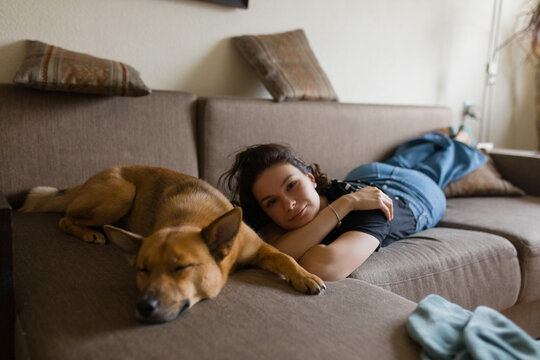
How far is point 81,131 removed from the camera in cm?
177

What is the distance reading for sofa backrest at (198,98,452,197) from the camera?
2.04m

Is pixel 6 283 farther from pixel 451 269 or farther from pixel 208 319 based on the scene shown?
pixel 451 269

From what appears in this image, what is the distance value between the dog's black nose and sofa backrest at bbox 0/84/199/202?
3.27ft

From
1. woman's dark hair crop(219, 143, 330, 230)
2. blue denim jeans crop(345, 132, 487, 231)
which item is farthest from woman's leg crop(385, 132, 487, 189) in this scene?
woman's dark hair crop(219, 143, 330, 230)

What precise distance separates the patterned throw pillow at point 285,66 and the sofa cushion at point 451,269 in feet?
3.32

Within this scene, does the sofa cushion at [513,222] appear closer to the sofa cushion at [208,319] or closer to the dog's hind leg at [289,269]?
the sofa cushion at [208,319]

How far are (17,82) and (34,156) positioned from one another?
0.92ft

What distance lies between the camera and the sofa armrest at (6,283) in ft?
3.28

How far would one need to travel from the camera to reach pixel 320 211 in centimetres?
159

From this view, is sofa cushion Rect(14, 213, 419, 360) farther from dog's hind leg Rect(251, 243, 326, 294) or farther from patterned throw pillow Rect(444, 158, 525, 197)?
patterned throw pillow Rect(444, 158, 525, 197)

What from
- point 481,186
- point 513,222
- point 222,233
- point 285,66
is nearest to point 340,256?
point 222,233

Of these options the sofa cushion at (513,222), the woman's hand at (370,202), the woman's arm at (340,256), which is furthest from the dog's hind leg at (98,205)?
the sofa cushion at (513,222)

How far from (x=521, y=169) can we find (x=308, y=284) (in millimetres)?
2245

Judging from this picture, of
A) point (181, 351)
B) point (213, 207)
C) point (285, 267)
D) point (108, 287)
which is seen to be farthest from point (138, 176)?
point (181, 351)
